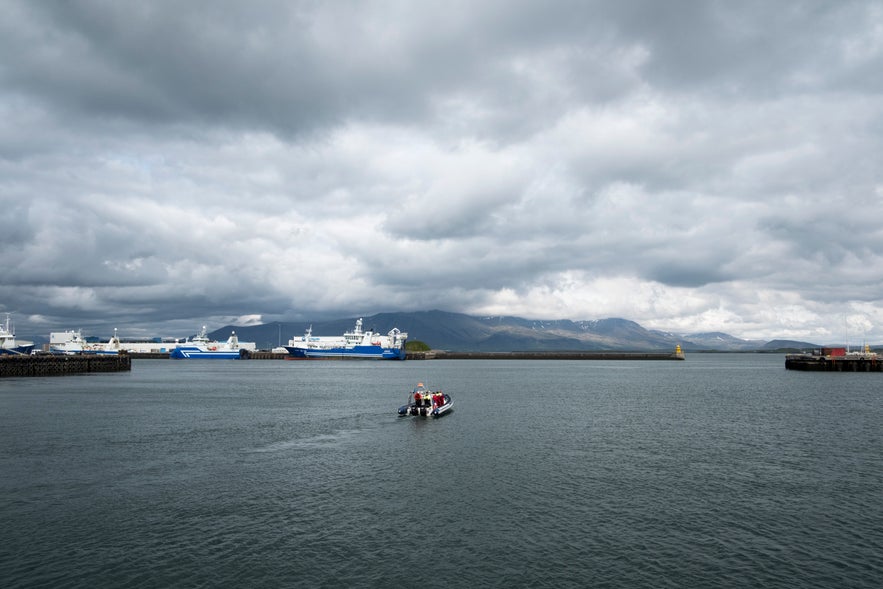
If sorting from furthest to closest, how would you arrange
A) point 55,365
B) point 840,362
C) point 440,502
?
point 840,362 → point 55,365 → point 440,502

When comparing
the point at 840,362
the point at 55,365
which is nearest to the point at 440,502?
the point at 55,365

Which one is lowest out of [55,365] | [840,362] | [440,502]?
[440,502]

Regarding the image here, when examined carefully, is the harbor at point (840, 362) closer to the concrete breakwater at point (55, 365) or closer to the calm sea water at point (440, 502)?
the calm sea water at point (440, 502)

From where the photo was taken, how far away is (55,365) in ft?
531

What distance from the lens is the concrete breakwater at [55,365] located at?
152m

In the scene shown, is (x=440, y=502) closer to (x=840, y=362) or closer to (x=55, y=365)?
(x=55, y=365)

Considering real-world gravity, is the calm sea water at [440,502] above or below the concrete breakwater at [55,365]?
below

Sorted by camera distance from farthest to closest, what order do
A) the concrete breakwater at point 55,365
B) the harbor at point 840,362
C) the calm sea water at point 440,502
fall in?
the harbor at point 840,362
the concrete breakwater at point 55,365
the calm sea water at point 440,502

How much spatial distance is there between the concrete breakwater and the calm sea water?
10665 centimetres

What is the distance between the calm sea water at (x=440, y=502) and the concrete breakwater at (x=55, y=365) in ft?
350

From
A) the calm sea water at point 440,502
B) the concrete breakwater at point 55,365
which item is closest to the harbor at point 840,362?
the calm sea water at point 440,502

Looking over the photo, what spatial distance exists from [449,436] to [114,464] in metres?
29.7

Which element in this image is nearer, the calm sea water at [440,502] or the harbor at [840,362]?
the calm sea water at [440,502]

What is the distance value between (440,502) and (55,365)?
6634 inches
